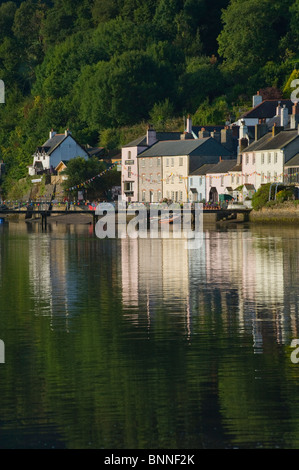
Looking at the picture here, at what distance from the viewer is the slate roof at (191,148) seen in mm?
90312

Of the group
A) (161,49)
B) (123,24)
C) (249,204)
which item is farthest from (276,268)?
(123,24)

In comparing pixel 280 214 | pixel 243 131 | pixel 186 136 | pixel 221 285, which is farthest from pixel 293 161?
pixel 221 285

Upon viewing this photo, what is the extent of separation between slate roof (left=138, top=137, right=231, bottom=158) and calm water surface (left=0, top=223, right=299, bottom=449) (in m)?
55.9

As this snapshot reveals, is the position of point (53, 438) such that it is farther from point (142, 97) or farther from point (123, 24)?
point (123, 24)

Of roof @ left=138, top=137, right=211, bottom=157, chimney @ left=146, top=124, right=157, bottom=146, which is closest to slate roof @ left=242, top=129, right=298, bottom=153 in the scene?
roof @ left=138, top=137, right=211, bottom=157

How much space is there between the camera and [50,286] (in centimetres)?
3030

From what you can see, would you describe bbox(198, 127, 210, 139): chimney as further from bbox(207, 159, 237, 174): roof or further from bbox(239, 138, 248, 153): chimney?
bbox(239, 138, 248, 153): chimney

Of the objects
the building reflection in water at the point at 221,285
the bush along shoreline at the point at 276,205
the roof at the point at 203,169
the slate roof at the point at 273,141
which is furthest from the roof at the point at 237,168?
the building reflection in water at the point at 221,285

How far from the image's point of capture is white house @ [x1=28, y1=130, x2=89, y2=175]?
→ 365 feet

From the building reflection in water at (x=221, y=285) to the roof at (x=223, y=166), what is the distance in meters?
35.0

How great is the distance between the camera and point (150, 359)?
17.5 meters

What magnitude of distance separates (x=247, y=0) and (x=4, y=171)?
132ft

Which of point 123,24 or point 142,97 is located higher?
point 123,24
